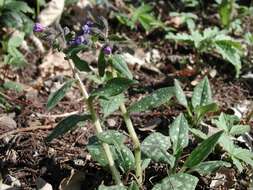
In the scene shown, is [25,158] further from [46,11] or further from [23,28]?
[46,11]

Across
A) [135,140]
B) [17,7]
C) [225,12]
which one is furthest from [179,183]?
[225,12]

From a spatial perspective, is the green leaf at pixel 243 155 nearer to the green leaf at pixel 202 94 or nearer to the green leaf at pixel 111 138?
the green leaf at pixel 202 94

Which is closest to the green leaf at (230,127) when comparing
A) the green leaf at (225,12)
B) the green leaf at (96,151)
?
the green leaf at (96,151)

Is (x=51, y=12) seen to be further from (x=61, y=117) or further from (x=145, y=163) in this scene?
(x=145, y=163)

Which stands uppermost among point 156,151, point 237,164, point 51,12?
point 51,12

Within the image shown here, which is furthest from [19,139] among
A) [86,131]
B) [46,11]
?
[46,11]

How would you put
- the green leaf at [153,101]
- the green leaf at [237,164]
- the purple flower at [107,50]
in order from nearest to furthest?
the purple flower at [107,50]
the green leaf at [153,101]
the green leaf at [237,164]
